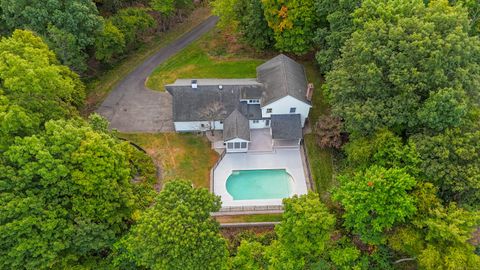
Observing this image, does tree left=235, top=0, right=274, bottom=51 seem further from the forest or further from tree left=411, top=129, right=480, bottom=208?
tree left=411, top=129, right=480, bottom=208

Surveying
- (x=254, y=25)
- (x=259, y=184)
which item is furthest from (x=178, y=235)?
(x=254, y=25)

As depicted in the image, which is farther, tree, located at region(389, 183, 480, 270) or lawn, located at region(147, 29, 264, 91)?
lawn, located at region(147, 29, 264, 91)

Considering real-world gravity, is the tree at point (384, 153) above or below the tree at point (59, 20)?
below

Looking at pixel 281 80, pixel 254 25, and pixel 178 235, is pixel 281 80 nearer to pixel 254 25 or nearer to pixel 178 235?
pixel 254 25

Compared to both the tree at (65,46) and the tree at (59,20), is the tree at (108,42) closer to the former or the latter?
the tree at (59,20)

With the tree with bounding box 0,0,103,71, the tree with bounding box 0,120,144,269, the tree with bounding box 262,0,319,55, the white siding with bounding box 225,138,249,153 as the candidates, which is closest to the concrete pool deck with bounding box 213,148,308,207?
the white siding with bounding box 225,138,249,153

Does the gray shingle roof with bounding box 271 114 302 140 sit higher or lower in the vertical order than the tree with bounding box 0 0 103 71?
lower

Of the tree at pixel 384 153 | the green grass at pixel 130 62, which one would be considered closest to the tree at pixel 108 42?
the green grass at pixel 130 62
